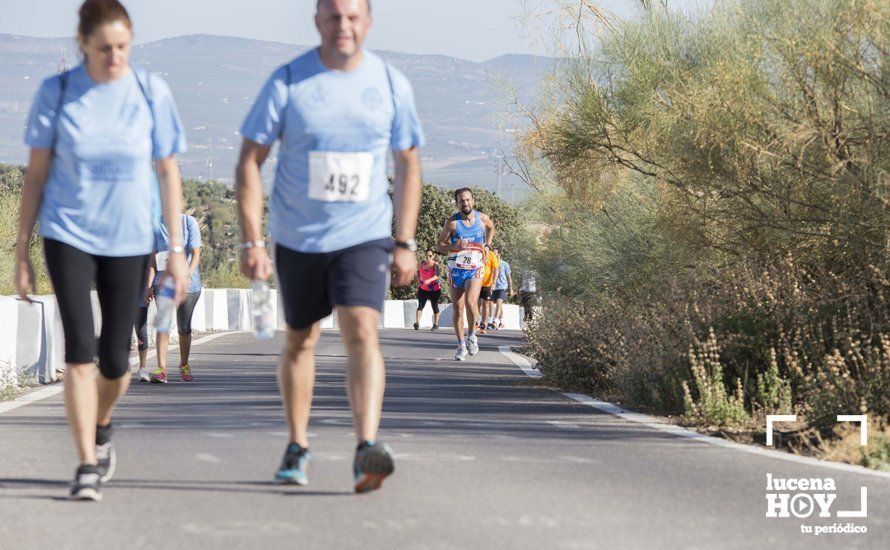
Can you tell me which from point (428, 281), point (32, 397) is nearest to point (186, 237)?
point (32, 397)

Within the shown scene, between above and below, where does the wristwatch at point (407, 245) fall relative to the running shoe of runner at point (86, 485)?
above

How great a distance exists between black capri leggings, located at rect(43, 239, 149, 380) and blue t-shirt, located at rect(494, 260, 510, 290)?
88.7ft

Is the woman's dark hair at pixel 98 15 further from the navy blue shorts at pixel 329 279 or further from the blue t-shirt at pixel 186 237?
the blue t-shirt at pixel 186 237

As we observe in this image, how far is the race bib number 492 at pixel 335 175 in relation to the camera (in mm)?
6965

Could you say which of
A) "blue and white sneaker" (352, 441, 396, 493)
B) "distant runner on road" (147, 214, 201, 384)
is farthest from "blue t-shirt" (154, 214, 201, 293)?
"blue and white sneaker" (352, 441, 396, 493)

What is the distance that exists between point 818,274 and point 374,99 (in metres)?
6.41

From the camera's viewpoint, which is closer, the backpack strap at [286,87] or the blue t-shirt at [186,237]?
the backpack strap at [286,87]

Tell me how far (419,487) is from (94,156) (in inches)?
78.5

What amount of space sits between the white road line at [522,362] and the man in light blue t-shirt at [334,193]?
955cm

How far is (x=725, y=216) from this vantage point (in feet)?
44.6

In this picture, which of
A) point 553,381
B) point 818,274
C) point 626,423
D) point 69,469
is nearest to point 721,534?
point 69,469

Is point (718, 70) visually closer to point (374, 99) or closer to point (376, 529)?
point (374, 99)

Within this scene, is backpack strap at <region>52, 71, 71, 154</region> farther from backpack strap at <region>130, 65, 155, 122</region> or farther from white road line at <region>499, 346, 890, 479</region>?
white road line at <region>499, 346, 890, 479</region>

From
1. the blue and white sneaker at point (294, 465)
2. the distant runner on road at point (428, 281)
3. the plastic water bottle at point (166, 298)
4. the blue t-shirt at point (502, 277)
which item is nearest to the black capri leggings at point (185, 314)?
the plastic water bottle at point (166, 298)
